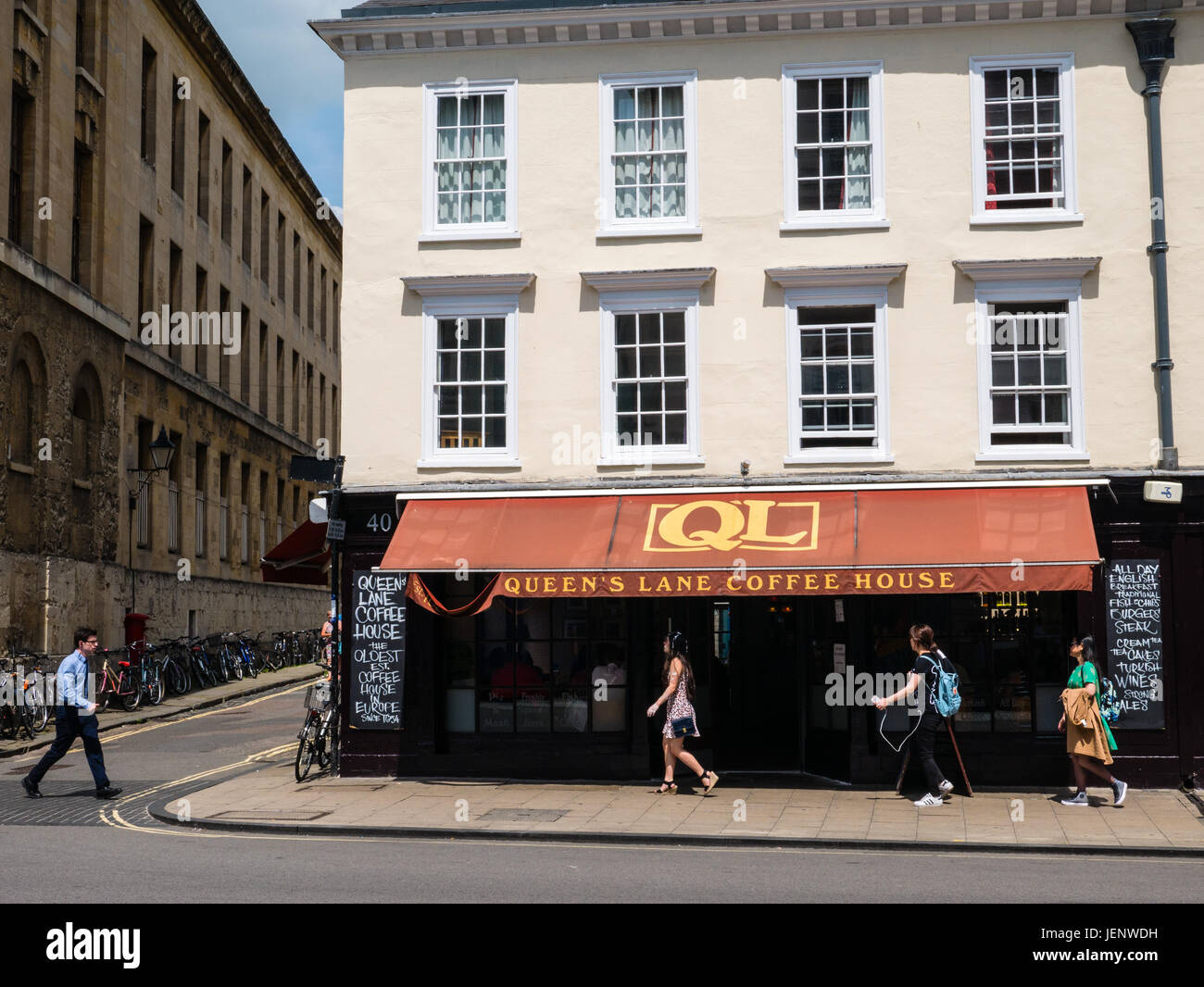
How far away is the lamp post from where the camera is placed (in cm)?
2866

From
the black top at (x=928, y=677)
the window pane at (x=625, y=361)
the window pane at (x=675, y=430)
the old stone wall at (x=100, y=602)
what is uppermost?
the window pane at (x=625, y=361)

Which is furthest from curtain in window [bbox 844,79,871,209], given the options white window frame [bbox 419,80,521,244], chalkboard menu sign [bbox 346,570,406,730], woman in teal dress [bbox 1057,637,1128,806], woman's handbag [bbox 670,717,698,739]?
chalkboard menu sign [bbox 346,570,406,730]

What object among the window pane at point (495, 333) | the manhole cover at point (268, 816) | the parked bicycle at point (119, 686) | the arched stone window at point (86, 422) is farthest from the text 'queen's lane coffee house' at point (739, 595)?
the arched stone window at point (86, 422)

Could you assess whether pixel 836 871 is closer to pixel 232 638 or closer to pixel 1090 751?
pixel 1090 751

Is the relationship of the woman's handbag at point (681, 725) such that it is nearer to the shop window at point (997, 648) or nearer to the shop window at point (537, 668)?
the shop window at point (537, 668)

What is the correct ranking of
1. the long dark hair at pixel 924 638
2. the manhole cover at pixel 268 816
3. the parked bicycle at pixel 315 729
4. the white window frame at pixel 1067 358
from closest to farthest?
the manhole cover at pixel 268 816 < the long dark hair at pixel 924 638 < the white window frame at pixel 1067 358 < the parked bicycle at pixel 315 729

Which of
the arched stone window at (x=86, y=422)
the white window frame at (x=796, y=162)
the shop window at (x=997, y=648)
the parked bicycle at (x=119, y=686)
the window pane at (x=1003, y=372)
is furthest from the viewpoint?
the arched stone window at (x=86, y=422)

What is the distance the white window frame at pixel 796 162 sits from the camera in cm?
1681

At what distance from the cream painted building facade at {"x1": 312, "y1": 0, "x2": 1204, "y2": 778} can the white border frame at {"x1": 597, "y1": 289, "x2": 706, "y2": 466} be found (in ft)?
0.11

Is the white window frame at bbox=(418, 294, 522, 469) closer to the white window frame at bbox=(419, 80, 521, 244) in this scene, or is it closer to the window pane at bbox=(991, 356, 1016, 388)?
the white window frame at bbox=(419, 80, 521, 244)

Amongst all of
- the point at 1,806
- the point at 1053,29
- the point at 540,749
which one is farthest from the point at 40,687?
the point at 1053,29

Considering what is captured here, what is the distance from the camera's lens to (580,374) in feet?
56.1

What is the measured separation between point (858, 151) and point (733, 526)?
5.11 metres

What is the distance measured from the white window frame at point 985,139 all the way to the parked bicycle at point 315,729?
9.97 meters
